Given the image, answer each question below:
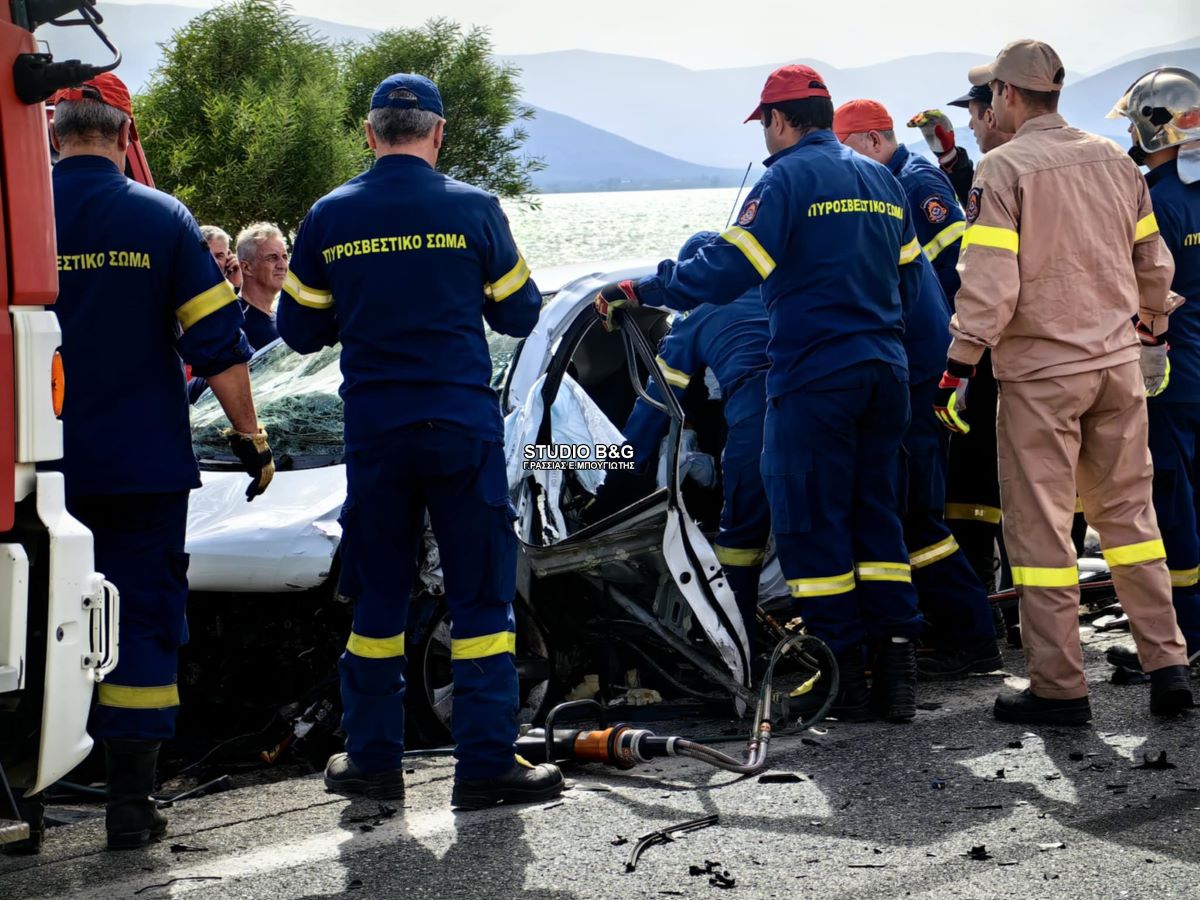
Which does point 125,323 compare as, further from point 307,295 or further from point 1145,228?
point 1145,228

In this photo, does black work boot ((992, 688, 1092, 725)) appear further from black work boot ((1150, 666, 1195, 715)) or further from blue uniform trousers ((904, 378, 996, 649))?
blue uniform trousers ((904, 378, 996, 649))

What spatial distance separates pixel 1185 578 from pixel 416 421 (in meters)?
3.01

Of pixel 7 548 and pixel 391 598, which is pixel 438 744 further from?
pixel 7 548

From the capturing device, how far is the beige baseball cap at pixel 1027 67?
17.4ft

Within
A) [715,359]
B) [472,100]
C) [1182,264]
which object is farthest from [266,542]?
[472,100]

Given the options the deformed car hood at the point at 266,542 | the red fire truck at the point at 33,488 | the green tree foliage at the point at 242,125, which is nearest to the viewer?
the red fire truck at the point at 33,488

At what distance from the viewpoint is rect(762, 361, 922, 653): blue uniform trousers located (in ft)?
17.9

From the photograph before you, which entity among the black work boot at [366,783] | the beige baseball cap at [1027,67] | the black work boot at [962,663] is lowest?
the black work boot at [962,663]

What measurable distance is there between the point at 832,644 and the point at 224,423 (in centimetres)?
233

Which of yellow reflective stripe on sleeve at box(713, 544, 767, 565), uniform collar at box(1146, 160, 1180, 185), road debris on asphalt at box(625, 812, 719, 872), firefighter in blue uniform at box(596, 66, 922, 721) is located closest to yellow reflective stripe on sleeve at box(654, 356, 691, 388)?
firefighter in blue uniform at box(596, 66, 922, 721)

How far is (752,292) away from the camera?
626cm

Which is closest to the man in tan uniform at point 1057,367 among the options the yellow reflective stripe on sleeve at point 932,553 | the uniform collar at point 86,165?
the yellow reflective stripe on sleeve at point 932,553

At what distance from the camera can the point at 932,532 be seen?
20.4 feet

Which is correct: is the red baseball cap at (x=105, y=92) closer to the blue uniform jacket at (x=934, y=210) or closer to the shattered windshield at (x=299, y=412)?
the shattered windshield at (x=299, y=412)
